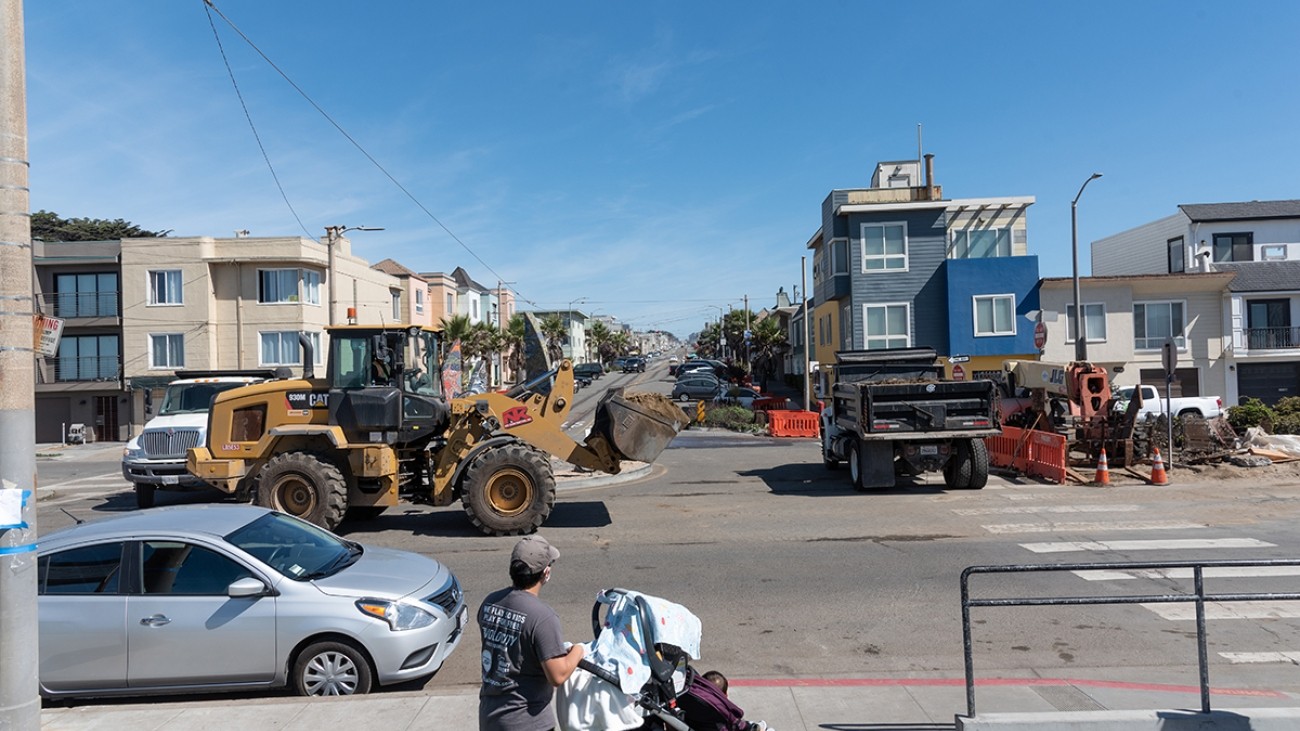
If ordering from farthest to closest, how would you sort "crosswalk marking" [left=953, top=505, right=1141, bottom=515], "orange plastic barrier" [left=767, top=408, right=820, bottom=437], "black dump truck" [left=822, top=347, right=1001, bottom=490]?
"orange plastic barrier" [left=767, top=408, right=820, bottom=437] < "black dump truck" [left=822, top=347, right=1001, bottom=490] < "crosswalk marking" [left=953, top=505, right=1141, bottom=515]

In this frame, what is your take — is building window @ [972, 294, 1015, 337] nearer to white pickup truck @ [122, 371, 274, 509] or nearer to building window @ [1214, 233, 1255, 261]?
building window @ [1214, 233, 1255, 261]

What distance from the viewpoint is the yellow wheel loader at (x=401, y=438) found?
12.2 m

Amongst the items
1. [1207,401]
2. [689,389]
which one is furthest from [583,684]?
[689,389]

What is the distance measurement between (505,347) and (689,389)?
27191mm

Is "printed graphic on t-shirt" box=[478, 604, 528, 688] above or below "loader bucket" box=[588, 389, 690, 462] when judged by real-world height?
below

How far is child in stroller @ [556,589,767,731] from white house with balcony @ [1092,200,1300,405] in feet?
126

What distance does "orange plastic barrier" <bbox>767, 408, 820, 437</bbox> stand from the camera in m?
29.5

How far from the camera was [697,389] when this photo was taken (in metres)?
42.4

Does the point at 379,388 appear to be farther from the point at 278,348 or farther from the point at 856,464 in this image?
the point at 278,348

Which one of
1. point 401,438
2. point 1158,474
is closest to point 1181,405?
point 1158,474

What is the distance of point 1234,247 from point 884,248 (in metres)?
18.2

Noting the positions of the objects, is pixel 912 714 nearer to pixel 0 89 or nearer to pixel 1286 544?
pixel 0 89

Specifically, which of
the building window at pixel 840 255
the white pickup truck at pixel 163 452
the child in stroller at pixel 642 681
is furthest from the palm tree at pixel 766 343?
the child in stroller at pixel 642 681

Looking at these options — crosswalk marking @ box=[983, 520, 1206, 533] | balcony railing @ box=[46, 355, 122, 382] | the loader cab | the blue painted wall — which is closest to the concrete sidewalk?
crosswalk marking @ box=[983, 520, 1206, 533]
